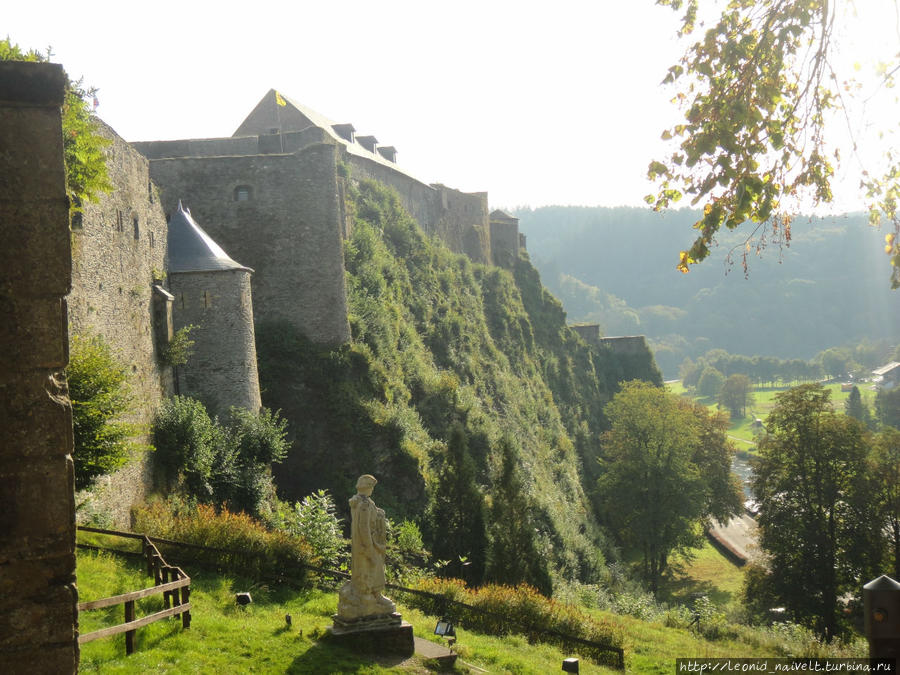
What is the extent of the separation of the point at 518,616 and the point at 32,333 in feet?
42.8

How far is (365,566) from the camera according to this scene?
35.3 feet

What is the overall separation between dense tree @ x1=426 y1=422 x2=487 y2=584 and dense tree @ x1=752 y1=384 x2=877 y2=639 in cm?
1487

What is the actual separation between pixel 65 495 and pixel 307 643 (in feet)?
23.4

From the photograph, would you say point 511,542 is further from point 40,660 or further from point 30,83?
point 30,83

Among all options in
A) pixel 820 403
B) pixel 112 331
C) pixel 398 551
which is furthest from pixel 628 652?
pixel 820 403

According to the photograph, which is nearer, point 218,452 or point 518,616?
point 518,616

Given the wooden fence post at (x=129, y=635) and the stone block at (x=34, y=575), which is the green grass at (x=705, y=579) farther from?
the stone block at (x=34, y=575)

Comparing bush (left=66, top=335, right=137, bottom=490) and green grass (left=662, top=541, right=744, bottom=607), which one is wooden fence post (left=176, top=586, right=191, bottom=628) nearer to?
bush (left=66, top=335, right=137, bottom=490)

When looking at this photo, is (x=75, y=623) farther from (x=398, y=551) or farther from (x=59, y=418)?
(x=398, y=551)

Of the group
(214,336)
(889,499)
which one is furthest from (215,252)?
(889,499)

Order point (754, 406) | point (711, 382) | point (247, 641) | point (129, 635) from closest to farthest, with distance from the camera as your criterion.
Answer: point (129, 635), point (247, 641), point (754, 406), point (711, 382)

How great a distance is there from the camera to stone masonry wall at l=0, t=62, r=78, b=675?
13.0ft

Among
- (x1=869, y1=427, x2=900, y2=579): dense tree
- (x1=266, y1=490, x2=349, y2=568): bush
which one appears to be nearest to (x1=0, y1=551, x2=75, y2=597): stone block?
(x1=266, y1=490, x2=349, y2=568): bush

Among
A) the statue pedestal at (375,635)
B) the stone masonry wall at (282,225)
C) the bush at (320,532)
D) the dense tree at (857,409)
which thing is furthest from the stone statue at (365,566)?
the dense tree at (857,409)
